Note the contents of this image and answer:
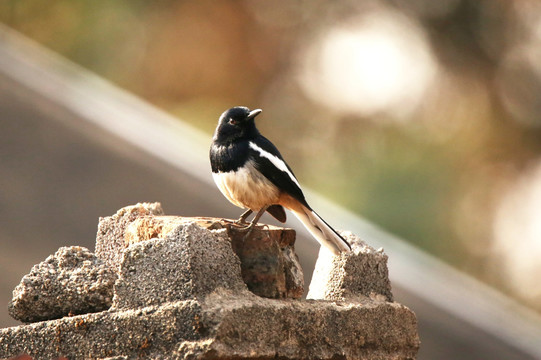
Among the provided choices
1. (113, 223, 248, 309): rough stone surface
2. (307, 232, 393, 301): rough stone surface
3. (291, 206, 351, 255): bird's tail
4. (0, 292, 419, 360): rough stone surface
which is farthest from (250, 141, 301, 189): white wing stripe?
(113, 223, 248, 309): rough stone surface

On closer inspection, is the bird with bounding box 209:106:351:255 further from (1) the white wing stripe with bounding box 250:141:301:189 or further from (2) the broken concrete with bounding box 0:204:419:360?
(2) the broken concrete with bounding box 0:204:419:360

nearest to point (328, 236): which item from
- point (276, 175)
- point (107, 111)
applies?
point (276, 175)

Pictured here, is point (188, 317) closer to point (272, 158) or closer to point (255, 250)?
point (255, 250)

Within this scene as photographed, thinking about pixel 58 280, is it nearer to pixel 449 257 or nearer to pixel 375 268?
pixel 375 268

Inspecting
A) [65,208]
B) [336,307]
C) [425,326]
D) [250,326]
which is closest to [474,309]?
[425,326]

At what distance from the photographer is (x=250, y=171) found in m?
3.44

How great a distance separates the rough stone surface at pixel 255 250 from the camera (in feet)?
8.86

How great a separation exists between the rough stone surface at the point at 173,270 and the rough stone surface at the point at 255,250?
3.7 inches


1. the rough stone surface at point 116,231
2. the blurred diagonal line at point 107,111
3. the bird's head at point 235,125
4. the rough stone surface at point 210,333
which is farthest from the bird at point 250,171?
the blurred diagonal line at point 107,111

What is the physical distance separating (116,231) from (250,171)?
2.17 feet

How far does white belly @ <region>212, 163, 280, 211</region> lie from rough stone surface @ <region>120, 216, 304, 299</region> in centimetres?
61

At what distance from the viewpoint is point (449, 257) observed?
12.5 metres

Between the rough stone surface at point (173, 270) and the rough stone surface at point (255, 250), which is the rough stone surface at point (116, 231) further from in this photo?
the rough stone surface at point (173, 270)

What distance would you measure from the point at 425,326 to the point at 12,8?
30.2 feet
